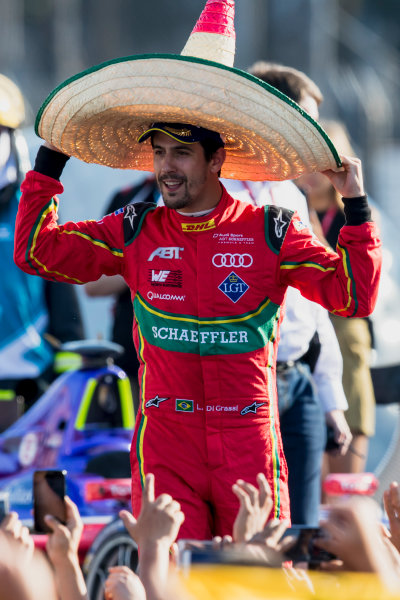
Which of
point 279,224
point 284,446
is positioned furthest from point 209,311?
point 284,446

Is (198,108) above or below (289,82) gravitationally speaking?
below

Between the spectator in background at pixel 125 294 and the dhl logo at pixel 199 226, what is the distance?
2366 millimetres

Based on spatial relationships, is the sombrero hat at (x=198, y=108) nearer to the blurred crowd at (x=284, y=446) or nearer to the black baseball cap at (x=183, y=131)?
the black baseball cap at (x=183, y=131)

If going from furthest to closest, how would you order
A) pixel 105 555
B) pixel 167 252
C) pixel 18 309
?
pixel 18 309
pixel 105 555
pixel 167 252

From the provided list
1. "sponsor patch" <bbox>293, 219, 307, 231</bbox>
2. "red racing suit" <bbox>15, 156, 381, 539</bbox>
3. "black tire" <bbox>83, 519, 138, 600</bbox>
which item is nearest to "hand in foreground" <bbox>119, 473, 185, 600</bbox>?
"red racing suit" <bbox>15, 156, 381, 539</bbox>

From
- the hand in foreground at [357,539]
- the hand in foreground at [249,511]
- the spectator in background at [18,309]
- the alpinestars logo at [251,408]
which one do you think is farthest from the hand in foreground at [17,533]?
the spectator in background at [18,309]

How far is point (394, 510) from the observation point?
3.61m

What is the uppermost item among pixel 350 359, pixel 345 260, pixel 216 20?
pixel 216 20

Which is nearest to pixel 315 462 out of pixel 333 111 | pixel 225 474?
pixel 225 474

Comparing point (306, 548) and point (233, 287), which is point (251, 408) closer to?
point (233, 287)

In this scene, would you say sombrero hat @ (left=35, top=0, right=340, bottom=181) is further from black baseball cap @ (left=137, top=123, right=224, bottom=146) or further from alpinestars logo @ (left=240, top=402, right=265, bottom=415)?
alpinestars logo @ (left=240, top=402, right=265, bottom=415)

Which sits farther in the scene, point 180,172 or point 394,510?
point 180,172

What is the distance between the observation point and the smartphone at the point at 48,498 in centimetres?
350

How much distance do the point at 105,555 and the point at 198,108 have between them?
248 cm
